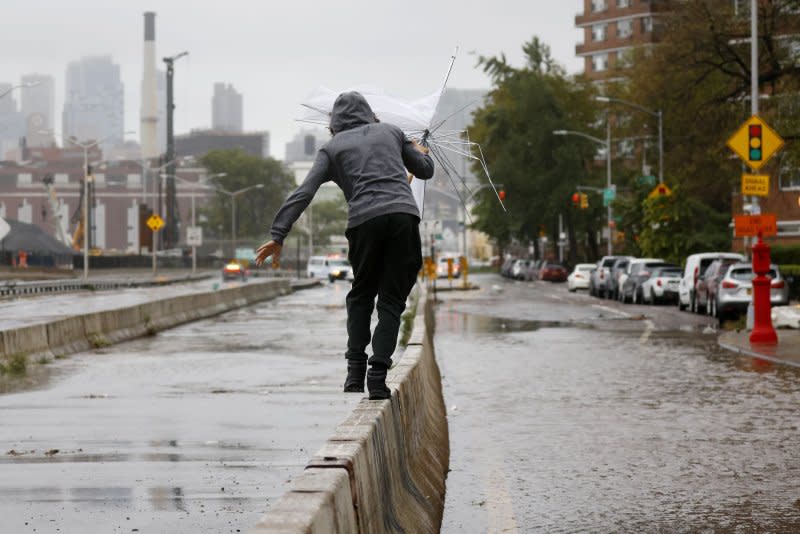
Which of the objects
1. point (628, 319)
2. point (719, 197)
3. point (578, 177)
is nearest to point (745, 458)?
point (628, 319)

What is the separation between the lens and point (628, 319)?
124ft

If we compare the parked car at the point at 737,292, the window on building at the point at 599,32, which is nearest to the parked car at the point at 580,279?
the parked car at the point at 737,292

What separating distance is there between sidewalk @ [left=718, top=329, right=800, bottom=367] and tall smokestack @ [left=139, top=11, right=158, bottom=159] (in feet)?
548

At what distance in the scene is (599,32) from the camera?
148 metres

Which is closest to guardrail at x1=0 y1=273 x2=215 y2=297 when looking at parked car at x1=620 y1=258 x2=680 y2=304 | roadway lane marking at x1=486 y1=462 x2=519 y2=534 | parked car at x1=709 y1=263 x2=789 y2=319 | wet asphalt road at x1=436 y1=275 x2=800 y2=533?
parked car at x1=620 y1=258 x2=680 y2=304

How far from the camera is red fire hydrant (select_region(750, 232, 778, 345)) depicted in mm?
25016

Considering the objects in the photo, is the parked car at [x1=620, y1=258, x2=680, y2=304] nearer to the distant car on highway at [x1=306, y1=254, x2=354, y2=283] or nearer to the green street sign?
the green street sign

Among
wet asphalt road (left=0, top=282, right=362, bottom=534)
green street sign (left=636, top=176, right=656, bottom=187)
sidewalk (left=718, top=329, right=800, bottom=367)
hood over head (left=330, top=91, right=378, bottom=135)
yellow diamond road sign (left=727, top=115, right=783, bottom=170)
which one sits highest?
green street sign (left=636, top=176, right=656, bottom=187)

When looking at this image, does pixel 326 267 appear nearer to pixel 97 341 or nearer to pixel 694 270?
pixel 694 270

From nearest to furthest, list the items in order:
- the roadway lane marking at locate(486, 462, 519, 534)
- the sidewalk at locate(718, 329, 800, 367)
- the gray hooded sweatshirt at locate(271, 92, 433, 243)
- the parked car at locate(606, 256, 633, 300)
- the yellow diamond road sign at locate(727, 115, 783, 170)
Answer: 1. the roadway lane marking at locate(486, 462, 519, 534)
2. the gray hooded sweatshirt at locate(271, 92, 433, 243)
3. the sidewalk at locate(718, 329, 800, 367)
4. the yellow diamond road sign at locate(727, 115, 783, 170)
5. the parked car at locate(606, 256, 633, 300)

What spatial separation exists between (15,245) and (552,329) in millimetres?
86187

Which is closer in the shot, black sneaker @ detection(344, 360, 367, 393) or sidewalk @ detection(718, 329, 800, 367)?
black sneaker @ detection(344, 360, 367, 393)

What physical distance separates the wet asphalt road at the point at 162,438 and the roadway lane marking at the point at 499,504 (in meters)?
1.23

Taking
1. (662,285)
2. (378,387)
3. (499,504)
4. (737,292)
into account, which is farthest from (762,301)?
(662,285)
